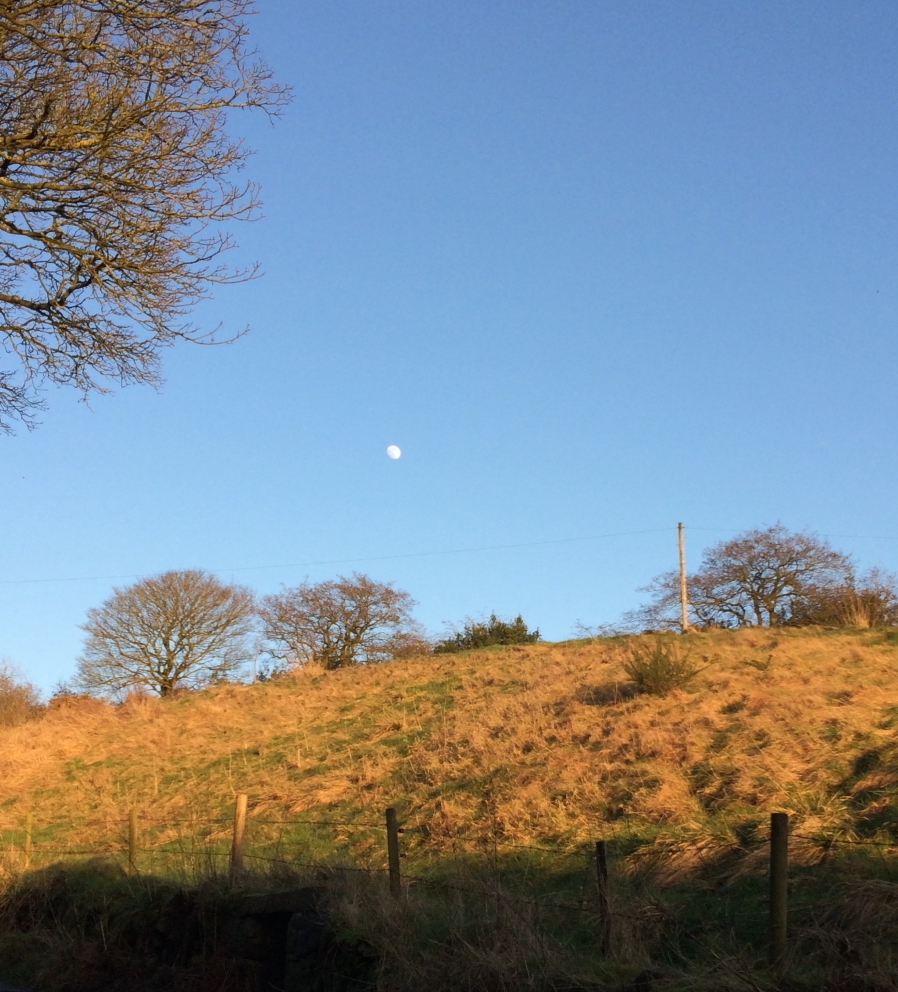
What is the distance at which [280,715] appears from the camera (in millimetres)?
26750

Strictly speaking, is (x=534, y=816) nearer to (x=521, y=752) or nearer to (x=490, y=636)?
(x=521, y=752)

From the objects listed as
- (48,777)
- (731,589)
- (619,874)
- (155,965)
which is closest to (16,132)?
(155,965)

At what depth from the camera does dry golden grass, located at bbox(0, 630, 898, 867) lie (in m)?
12.3

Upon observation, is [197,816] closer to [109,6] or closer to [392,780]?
[392,780]

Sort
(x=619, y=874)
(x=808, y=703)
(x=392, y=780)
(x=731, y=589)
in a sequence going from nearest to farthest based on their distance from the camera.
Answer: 1. (x=619, y=874)
2. (x=808, y=703)
3. (x=392, y=780)
4. (x=731, y=589)

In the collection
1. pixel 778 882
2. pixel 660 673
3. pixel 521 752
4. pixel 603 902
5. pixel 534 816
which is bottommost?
pixel 603 902

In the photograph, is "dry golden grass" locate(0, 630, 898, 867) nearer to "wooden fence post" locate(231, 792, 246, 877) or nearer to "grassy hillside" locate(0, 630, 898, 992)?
"grassy hillside" locate(0, 630, 898, 992)

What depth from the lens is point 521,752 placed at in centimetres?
1641

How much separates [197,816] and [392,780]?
3827mm

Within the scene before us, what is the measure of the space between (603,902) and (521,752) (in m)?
8.93

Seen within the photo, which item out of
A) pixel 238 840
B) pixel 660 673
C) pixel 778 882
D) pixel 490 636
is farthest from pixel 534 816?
pixel 490 636

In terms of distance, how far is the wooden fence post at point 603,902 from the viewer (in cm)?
735

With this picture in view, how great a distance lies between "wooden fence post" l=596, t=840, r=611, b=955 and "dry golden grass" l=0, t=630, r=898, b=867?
9.67 ft

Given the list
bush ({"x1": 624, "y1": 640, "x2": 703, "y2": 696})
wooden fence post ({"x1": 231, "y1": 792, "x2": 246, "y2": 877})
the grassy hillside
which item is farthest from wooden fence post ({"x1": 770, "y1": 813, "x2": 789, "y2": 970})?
bush ({"x1": 624, "y1": 640, "x2": 703, "y2": 696})
